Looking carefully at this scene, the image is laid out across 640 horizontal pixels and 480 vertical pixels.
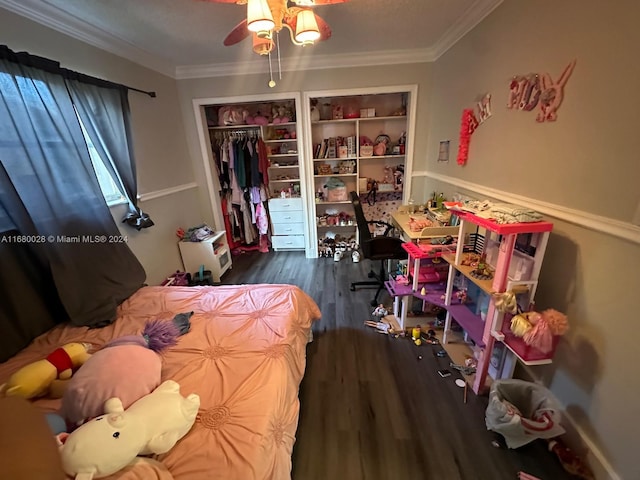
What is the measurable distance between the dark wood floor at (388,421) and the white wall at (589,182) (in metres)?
0.41

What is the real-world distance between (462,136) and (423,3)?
1.02 meters

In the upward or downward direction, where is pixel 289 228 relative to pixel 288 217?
downward

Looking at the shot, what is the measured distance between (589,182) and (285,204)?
10.1 feet

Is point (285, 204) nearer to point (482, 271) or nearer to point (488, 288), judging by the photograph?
point (482, 271)

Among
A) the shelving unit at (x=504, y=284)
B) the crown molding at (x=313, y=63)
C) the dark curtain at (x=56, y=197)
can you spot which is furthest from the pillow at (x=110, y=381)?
the crown molding at (x=313, y=63)

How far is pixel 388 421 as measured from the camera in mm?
1480

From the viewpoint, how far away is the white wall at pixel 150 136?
1.75 m

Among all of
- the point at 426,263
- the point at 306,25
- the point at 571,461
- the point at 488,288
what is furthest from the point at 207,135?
the point at 571,461

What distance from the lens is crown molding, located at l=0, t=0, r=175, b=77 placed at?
1611 millimetres

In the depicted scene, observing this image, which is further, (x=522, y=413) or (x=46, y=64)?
(x=46, y=64)

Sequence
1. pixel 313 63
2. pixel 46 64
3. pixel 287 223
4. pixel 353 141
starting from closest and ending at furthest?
pixel 46 64, pixel 313 63, pixel 353 141, pixel 287 223

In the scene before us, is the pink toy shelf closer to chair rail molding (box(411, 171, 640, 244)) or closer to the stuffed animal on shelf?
chair rail molding (box(411, 171, 640, 244))

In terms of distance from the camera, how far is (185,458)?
0.90m

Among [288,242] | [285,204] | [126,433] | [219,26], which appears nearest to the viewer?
[126,433]
